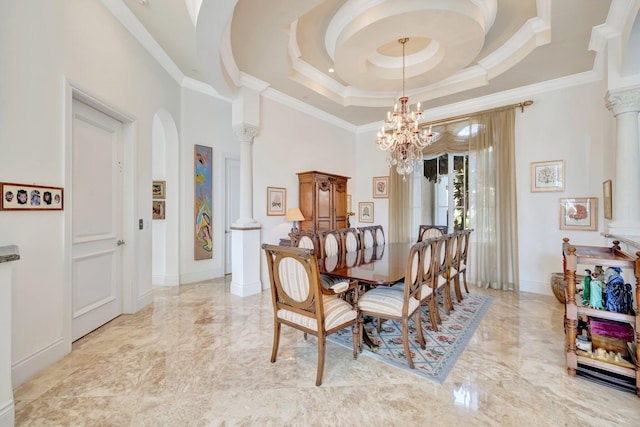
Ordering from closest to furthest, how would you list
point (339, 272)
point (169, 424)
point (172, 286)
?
point (169, 424), point (339, 272), point (172, 286)

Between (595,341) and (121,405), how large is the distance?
346cm

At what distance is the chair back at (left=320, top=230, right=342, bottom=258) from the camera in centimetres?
331

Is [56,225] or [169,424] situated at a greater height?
[56,225]

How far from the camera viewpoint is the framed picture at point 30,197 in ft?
6.17

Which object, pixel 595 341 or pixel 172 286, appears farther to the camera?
pixel 172 286

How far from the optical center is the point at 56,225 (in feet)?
7.45

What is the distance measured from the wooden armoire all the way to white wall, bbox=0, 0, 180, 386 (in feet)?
9.35

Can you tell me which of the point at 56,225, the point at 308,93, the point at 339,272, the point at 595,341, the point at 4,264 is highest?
the point at 308,93

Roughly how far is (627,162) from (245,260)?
4.68 metres

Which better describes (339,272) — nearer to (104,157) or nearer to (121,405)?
(121,405)

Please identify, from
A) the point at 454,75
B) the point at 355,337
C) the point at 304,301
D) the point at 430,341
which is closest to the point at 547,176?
the point at 454,75

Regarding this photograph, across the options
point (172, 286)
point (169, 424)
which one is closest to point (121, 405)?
point (169, 424)

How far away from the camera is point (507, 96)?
14.8 feet

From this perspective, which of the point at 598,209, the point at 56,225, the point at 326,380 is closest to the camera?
the point at 326,380
